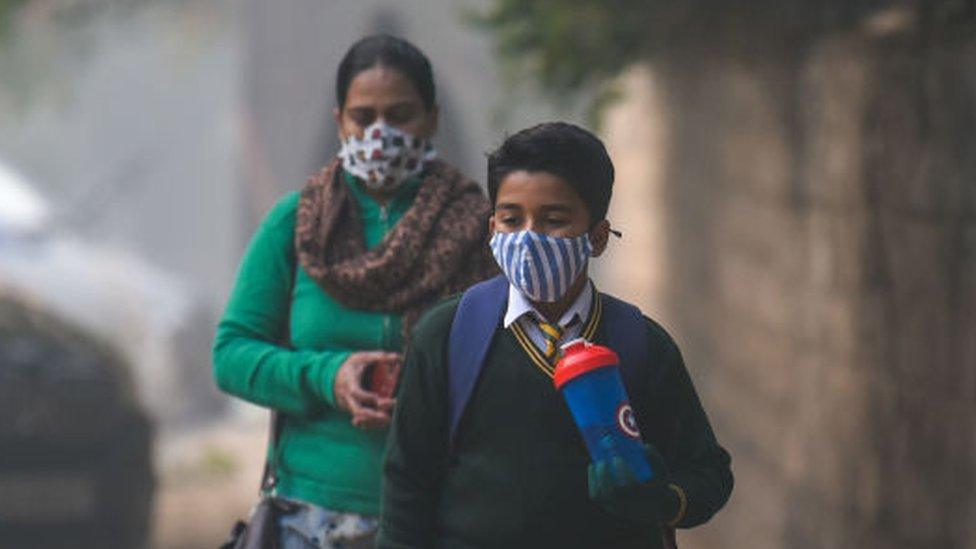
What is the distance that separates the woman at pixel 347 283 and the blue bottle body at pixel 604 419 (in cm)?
101

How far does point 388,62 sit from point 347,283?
0.42 meters

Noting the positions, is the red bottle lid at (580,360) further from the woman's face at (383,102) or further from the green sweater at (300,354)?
the woman's face at (383,102)

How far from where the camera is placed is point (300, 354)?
4.63 meters

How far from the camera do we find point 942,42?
6.88 meters

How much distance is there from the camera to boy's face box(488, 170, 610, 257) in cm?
375

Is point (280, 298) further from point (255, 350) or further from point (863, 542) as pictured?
point (863, 542)

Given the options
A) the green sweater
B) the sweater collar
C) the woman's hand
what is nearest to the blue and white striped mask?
the woman's hand

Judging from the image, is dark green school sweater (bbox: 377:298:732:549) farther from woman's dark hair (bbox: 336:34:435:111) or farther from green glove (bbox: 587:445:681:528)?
woman's dark hair (bbox: 336:34:435:111)

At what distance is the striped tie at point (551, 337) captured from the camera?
3.76 metres

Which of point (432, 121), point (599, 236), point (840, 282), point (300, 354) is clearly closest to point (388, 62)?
point (432, 121)

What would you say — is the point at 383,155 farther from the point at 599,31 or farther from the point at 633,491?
the point at 599,31

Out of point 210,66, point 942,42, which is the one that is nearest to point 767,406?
point 942,42

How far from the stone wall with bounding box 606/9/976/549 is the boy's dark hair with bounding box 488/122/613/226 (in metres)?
2.94

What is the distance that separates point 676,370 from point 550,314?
210 millimetres
